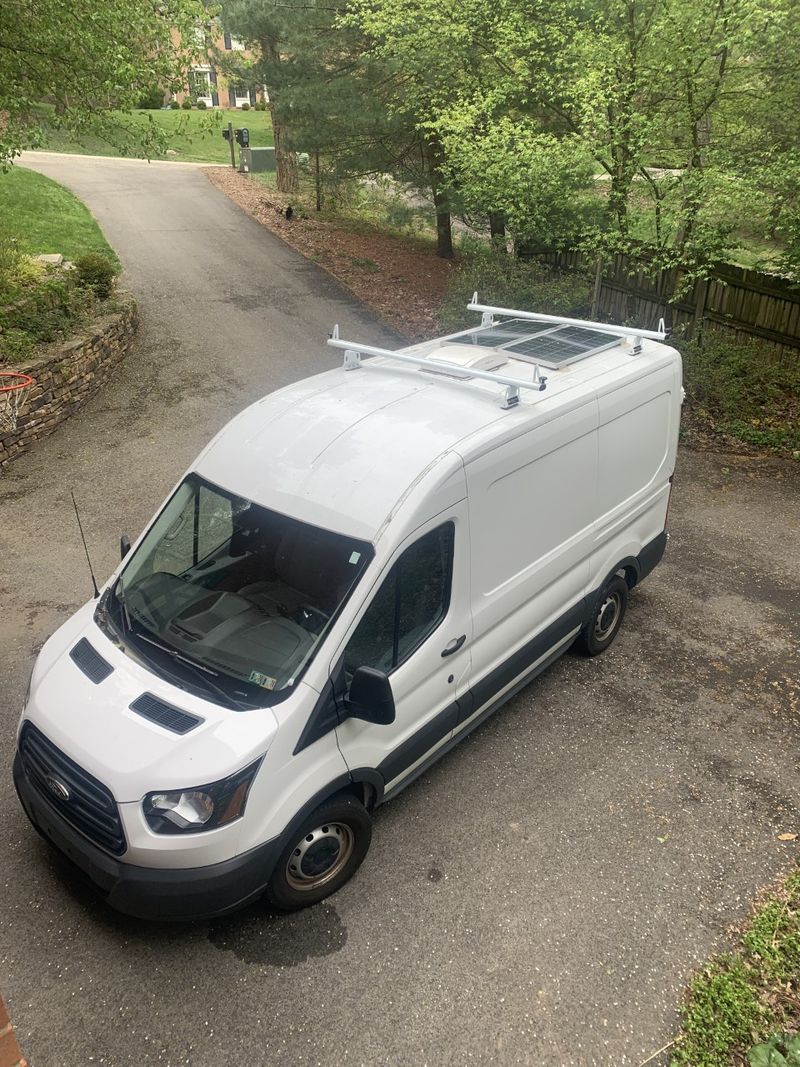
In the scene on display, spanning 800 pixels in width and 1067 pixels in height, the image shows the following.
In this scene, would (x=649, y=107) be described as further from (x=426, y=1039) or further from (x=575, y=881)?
(x=426, y=1039)

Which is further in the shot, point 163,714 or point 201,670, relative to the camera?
point 201,670

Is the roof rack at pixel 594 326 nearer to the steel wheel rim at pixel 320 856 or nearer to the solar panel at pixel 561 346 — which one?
the solar panel at pixel 561 346

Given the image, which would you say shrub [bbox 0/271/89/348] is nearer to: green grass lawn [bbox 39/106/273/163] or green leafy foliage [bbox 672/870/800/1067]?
green grass lawn [bbox 39/106/273/163]

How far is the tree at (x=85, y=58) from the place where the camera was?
9422mm

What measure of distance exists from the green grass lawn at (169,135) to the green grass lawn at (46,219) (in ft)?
4.74

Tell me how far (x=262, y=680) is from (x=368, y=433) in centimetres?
153

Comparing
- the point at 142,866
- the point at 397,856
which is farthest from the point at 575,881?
the point at 142,866

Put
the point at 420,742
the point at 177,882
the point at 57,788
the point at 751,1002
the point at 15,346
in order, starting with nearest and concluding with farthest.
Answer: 1. the point at 177,882
2. the point at 751,1002
3. the point at 57,788
4. the point at 420,742
5. the point at 15,346

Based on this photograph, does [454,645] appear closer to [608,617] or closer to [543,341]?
[608,617]

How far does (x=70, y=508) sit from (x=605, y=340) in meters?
6.00

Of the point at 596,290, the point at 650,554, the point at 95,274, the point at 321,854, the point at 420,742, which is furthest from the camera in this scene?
the point at 596,290

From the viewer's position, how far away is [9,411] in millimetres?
9047

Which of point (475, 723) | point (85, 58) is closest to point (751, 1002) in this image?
point (475, 723)

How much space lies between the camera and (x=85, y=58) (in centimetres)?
990
